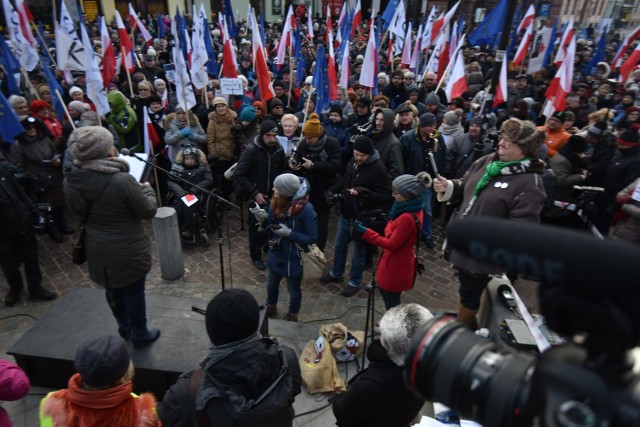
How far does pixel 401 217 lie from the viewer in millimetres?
3982


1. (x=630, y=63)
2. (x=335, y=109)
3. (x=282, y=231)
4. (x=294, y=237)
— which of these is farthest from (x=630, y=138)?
(x=630, y=63)

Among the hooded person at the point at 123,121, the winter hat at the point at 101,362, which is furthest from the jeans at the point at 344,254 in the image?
the hooded person at the point at 123,121

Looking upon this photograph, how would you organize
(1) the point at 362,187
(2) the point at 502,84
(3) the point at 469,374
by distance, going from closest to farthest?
(3) the point at 469,374
(1) the point at 362,187
(2) the point at 502,84

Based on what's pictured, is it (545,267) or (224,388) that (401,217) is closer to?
(224,388)

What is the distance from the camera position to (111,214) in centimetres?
329

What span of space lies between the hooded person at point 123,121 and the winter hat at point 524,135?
610cm

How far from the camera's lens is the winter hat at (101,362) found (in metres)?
2.13

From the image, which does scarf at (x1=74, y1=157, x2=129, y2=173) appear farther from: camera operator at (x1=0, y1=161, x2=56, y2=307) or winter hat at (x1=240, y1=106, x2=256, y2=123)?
winter hat at (x1=240, y1=106, x2=256, y2=123)

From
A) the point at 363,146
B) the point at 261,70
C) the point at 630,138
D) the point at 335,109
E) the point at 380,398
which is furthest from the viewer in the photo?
the point at 261,70

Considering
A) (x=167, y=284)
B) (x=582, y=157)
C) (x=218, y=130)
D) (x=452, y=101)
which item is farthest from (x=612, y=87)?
(x=167, y=284)

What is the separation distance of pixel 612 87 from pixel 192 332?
1169 centimetres

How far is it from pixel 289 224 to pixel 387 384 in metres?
2.41

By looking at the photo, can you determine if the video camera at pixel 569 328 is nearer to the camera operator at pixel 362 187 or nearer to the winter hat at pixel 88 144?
the winter hat at pixel 88 144

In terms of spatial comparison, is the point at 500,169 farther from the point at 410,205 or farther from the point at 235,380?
the point at 235,380
